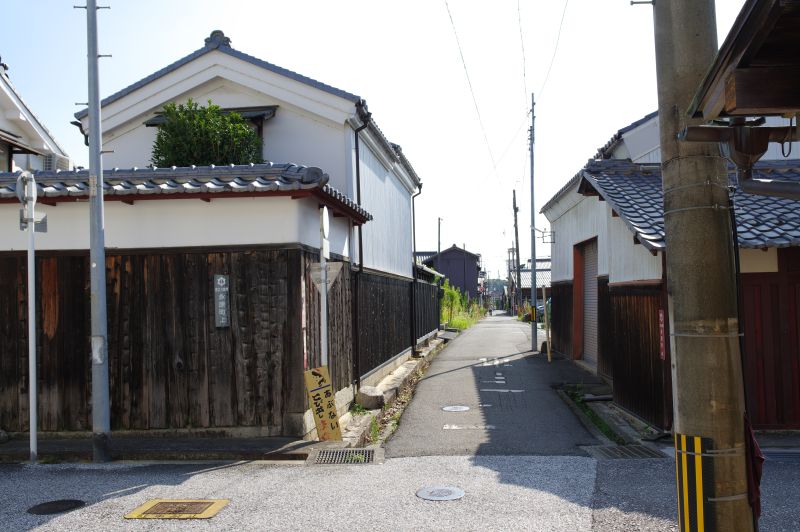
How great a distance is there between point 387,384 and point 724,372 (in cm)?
1131

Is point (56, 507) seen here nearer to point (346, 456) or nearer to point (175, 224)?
point (346, 456)

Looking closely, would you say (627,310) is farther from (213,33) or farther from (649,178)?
(213,33)

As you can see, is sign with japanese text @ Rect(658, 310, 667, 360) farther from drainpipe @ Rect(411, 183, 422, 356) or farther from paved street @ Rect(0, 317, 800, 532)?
drainpipe @ Rect(411, 183, 422, 356)

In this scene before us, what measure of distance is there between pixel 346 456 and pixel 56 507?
126 inches

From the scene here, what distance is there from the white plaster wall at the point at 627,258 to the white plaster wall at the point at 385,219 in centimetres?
517

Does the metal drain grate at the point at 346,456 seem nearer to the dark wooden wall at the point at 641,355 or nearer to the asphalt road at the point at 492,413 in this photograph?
the asphalt road at the point at 492,413

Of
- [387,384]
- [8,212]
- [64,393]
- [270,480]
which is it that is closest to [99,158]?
[8,212]

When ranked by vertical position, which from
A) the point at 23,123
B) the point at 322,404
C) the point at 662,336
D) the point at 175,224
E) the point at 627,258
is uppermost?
the point at 23,123

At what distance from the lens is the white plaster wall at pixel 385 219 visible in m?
14.8

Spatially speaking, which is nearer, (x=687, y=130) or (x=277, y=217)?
(x=687, y=130)

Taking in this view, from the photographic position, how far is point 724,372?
3.39m

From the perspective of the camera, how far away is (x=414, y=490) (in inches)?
264

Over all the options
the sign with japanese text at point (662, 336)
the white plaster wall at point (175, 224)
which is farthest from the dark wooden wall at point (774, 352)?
the white plaster wall at point (175, 224)

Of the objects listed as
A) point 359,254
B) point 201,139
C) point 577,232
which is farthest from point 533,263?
point 201,139
